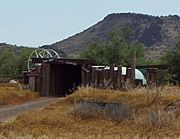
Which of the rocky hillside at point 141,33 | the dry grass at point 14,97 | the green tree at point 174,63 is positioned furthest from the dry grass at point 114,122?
the rocky hillside at point 141,33

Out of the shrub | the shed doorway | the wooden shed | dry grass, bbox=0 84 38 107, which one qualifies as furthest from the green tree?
the shrub

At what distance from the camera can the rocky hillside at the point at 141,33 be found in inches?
4830

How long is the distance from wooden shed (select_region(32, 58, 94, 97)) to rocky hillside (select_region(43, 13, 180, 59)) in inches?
2591

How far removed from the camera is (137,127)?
17391mm

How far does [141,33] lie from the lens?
12781cm

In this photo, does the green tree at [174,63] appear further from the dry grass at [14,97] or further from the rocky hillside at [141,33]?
the rocky hillside at [141,33]

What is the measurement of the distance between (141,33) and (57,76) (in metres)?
88.5

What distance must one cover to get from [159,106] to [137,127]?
10.9 ft

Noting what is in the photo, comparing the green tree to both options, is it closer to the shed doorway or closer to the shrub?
the shed doorway

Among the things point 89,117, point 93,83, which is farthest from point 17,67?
point 89,117

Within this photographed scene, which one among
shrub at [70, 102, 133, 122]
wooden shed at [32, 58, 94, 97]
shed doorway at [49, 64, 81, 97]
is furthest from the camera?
shed doorway at [49, 64, 81, 97]

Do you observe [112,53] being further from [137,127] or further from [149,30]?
[149,30]

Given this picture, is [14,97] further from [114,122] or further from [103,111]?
[114,122]

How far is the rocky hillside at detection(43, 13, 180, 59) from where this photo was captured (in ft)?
403
